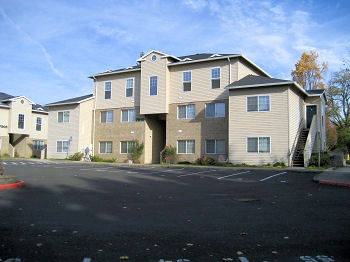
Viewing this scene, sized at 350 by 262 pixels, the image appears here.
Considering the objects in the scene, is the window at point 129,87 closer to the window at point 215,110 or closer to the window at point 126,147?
the window at point 126,147

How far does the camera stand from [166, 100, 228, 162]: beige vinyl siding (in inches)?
1109

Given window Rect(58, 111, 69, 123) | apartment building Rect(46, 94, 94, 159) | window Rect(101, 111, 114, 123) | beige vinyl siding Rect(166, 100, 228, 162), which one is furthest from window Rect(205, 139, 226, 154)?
window Rect(58, 111, 69, 123)

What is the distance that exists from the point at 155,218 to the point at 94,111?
2940cm

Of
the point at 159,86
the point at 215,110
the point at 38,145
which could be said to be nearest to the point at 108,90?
the point at 159,86

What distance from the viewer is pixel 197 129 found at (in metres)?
29.3

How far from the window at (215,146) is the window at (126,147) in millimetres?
7657

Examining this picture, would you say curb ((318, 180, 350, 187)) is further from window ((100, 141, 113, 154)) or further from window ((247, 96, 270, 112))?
window ((100, 141, 113, 154))

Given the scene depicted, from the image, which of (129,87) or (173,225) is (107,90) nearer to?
(129,87)

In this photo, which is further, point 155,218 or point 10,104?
point 10,104

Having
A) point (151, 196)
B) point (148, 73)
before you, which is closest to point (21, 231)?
point (151, 196)

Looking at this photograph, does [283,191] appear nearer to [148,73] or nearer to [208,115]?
[208,115]

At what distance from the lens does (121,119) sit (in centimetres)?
3391

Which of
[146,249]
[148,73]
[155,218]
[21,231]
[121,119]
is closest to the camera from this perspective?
[146,249]

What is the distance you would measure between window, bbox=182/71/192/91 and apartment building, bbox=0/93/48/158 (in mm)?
21611
